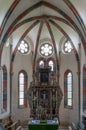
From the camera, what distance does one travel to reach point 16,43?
1109 inches

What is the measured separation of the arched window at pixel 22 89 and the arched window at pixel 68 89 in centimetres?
377

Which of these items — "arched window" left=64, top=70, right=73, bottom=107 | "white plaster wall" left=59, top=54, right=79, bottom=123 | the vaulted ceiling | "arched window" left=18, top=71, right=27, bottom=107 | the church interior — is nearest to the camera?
the vaulted ceiling

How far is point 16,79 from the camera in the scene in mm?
28484

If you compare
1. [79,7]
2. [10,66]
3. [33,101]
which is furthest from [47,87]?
[79,7]

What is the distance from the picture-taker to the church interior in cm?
2434

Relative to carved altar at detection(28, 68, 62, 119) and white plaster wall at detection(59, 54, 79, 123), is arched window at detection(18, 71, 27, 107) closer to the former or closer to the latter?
carved altar at detection(28, 68, 62, 119)

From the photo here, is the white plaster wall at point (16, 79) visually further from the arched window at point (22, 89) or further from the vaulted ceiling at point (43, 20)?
the vaulted ceiling at point (43, 20)

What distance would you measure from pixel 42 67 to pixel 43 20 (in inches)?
166

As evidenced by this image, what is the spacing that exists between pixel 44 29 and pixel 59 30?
1.67 meters

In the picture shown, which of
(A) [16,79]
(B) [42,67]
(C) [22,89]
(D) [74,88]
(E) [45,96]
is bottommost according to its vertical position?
(E) [45,96]

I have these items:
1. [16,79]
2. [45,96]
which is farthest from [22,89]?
[45,96]

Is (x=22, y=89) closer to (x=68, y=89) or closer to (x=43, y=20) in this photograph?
(x=68, y=89)

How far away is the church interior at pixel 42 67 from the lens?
79.9 feet

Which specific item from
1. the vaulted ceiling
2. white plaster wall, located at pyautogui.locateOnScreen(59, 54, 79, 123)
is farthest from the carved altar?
the vaulted ceiling
